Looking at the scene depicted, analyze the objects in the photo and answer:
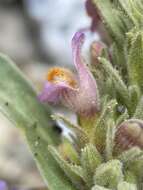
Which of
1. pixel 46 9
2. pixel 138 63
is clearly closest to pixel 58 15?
pixel 46 9

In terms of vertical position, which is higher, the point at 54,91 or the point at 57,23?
the point at 54,91

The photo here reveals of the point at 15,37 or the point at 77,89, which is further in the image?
the point at 15,37

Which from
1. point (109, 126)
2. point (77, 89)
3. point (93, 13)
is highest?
point (93, 13)

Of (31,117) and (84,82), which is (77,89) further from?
(31,117)

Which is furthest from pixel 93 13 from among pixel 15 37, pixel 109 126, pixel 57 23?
pixel 15 37

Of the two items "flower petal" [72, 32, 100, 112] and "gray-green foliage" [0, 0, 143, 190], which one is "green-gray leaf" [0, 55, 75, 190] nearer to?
"gray-green foliage" [0, 0, 143, 190]

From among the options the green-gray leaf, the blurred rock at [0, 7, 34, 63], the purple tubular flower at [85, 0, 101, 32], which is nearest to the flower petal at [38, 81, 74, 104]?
the green-gray leaf

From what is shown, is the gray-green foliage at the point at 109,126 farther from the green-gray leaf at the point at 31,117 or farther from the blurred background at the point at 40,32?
the blurred background at the point at 40,32
